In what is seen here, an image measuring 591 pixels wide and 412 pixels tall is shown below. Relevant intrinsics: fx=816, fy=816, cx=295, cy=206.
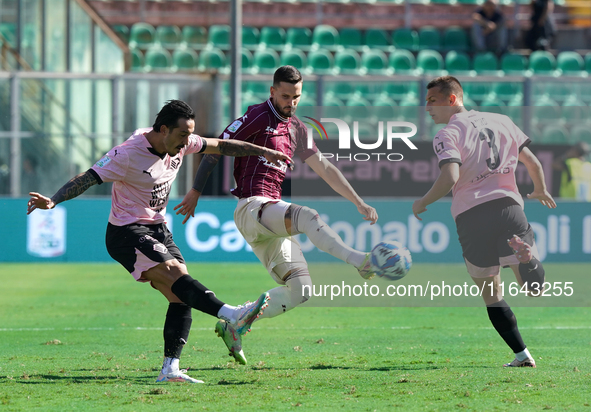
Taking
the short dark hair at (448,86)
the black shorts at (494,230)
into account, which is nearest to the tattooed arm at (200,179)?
the short dark hair at (448,86)

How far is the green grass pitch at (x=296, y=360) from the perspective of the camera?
4.64m

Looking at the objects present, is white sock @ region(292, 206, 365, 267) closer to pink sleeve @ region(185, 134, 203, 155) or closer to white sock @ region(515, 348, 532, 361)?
pink sleeve @ region(185, 134, 203, 155)

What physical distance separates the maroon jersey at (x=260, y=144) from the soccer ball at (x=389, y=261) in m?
1.01

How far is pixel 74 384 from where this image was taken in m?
5.12

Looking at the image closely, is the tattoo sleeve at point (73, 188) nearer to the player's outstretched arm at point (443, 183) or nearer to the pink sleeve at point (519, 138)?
the player's outstretched arm at point (443, 183)

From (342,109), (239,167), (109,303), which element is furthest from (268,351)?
(342,109)

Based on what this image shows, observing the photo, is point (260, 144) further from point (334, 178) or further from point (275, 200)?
point (334, 178)

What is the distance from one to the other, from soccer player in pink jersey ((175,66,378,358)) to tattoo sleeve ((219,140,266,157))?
140 mm

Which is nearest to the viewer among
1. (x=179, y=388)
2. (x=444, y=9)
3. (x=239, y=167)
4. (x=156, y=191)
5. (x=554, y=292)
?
(x=179, y=388)

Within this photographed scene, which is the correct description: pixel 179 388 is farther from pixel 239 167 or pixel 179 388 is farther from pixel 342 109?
pixel 342 109

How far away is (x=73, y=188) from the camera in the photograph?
504cm

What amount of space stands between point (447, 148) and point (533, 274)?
1.07 metres

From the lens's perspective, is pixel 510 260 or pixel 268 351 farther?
pixel 268 351

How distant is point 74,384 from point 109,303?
4.54 m
